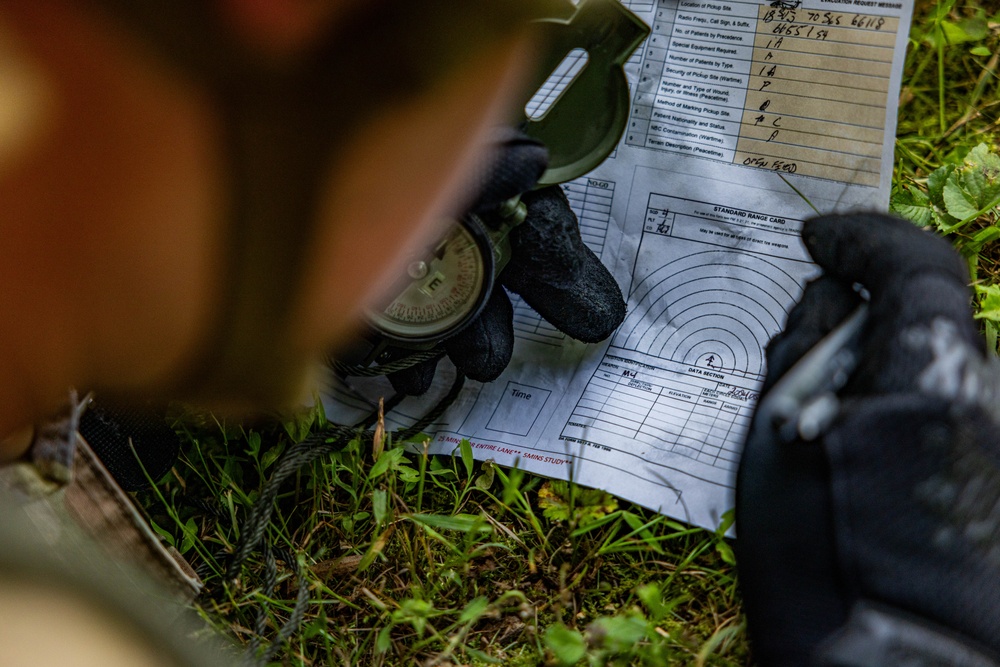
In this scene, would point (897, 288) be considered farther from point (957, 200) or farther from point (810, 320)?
point (957, 200)

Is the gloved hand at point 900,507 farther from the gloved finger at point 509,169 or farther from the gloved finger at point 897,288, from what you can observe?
the gloved finger at point 509,169

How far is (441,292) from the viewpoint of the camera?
0.88 meters

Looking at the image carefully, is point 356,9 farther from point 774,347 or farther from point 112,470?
point 112,470

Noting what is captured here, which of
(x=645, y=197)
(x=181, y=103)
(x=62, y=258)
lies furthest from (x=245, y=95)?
(x=645, y=197)

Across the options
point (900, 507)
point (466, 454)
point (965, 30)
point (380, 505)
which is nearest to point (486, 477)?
point (466, 454)

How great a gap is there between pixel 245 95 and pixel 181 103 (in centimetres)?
4

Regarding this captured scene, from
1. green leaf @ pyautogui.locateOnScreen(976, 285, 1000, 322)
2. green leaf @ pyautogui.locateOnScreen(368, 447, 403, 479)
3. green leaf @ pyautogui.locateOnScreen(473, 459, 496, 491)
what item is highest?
green leaf @ pyautogui.locateOnScreen(368, 447, 403, 479)

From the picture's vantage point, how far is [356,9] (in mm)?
459

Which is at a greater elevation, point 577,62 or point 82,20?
point 82,20

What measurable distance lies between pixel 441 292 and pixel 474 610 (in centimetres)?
37

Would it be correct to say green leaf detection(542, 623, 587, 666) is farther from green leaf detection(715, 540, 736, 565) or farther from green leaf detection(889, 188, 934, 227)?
green leaf detection(889, 188, 934, 227)

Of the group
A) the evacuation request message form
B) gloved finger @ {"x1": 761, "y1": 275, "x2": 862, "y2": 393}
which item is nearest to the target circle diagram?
the evacuation request message form

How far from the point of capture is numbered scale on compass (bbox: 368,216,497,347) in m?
0.85

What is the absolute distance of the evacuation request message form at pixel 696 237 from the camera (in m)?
0.95
